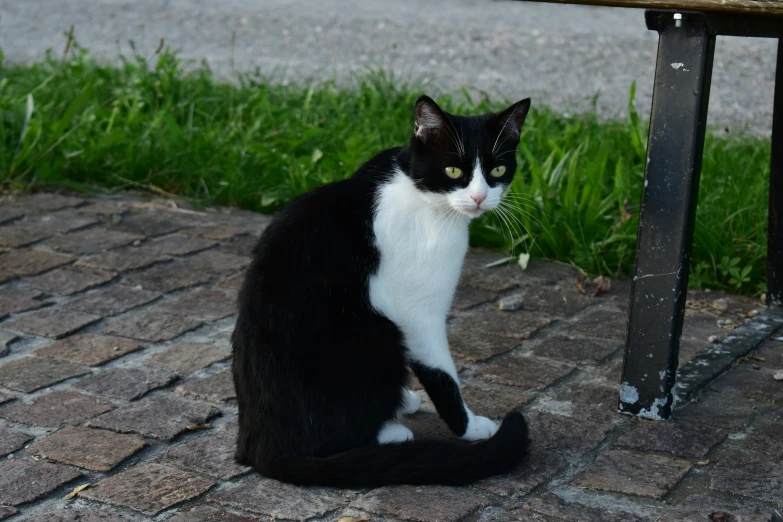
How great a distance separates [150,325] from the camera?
11.4 feet

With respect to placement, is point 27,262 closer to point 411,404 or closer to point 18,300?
point 18,300

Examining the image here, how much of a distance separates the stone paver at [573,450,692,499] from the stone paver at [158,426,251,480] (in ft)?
2.81

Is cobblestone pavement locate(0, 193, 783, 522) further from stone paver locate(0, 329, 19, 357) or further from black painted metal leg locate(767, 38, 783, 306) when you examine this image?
black painted metal leg locate(767, 38, 783, 306)

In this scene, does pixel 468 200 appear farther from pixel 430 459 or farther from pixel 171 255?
pixel 171 255

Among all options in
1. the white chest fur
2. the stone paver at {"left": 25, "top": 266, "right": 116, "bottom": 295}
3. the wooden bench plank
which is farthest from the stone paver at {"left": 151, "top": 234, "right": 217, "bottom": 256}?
the wooden bench plank

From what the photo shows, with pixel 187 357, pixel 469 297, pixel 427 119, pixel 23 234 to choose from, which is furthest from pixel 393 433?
pixel 23 234

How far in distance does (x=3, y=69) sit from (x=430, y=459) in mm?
5118

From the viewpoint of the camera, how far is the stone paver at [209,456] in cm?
251

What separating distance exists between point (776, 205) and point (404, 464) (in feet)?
5.94

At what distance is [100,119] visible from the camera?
17.6ft

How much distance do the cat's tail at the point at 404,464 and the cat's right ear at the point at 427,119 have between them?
32.1 inches

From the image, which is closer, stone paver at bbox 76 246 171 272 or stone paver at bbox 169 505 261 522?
stone paver at bbox 169 505 261 522

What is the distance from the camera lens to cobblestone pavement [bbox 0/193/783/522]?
2344 mm

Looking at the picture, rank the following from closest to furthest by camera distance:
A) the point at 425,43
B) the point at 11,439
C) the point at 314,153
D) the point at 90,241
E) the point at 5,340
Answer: the point at 11,439 → the point at 5,340 → the point at 90,241 → the point at 314,153 → the point at 425,43
